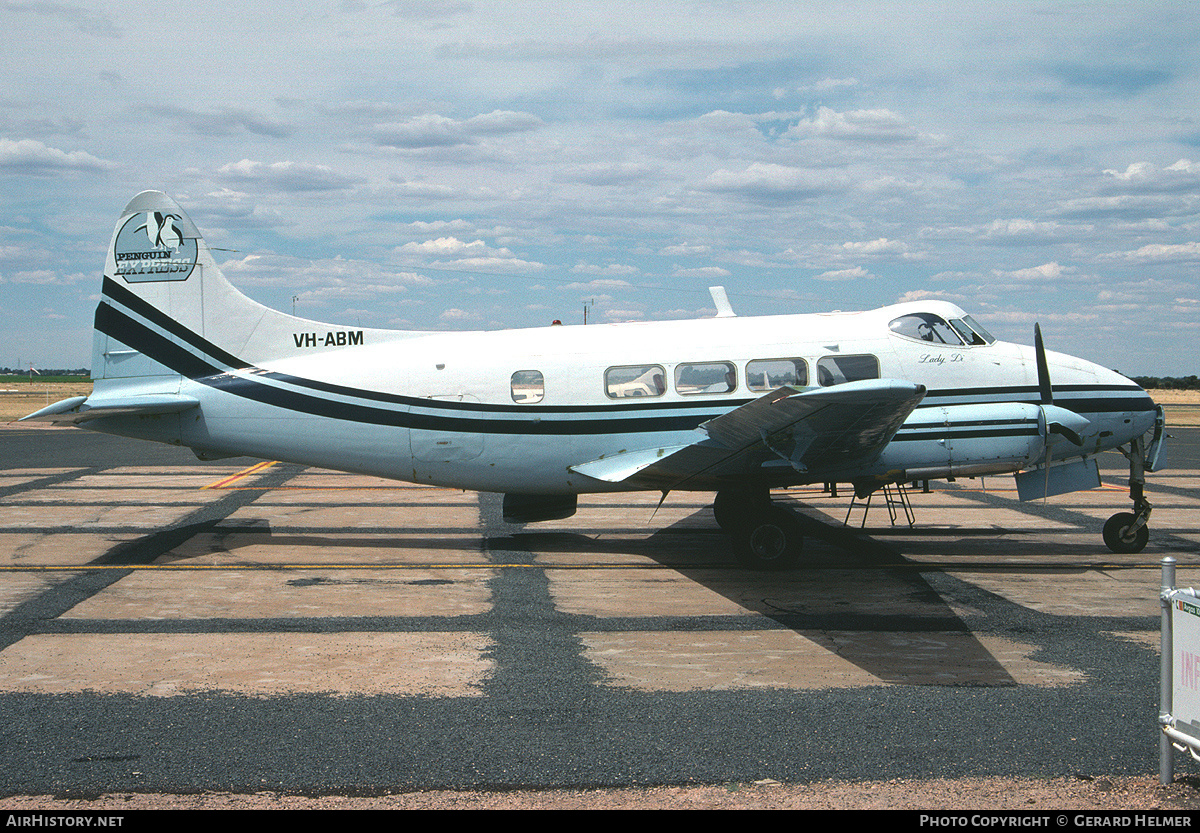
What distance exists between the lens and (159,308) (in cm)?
1349

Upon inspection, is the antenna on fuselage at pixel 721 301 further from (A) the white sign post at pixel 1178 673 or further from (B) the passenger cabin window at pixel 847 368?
(A) the white sign post at pixel 1178 673

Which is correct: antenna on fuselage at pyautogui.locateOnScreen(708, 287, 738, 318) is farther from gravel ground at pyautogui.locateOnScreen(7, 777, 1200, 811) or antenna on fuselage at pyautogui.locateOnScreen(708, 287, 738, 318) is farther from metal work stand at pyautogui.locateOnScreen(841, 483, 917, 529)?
gravel ground at pyautogui.locateOnScreen(7, 777, 1200, 811)

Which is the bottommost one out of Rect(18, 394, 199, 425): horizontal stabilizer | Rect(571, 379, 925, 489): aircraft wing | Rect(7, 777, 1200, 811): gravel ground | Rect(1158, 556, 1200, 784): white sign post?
Rect(7, 777, 1200, 811): gravel ground

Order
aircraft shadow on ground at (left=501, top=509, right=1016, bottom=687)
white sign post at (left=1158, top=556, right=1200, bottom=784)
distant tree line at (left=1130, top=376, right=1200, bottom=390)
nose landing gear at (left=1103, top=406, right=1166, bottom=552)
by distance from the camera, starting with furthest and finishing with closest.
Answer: distant tree line at (left=1130, top=376, right=1200, bottom=390)
nose landing gear at (left=1103, top=406, right=1166, bottom=552)
aircraft shadow on ground at (left=501, top=509, right=1016, bottom=687)
white sign post at (left=1158, top=556, right=1200, bottom=784)

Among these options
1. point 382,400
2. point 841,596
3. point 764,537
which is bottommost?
point 841,596

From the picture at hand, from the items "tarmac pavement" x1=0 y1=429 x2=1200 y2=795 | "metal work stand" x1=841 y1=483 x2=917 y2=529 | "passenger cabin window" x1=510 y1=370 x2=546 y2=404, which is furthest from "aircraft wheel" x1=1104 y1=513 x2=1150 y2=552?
"passenger cabin window" x1=510 y1=370 x2=546 y2=404

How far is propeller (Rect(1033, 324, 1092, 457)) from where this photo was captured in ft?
39.9

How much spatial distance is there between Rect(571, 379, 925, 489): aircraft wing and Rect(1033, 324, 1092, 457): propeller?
8.16 feet

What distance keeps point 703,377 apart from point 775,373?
103 cm

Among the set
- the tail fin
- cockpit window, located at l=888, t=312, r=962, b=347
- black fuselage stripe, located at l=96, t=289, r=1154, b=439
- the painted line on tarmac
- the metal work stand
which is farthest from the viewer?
the painted line on tarmac

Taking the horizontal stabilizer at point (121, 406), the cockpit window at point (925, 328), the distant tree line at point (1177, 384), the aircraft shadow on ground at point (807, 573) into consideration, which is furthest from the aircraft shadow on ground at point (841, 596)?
the distant tree line at point (1177, 384)

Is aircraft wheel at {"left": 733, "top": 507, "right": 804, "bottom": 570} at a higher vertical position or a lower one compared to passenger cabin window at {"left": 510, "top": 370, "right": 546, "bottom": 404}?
lower

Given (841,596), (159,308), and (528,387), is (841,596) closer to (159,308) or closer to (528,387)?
(528,387)

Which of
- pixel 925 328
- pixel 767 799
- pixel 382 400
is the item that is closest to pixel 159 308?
pixel 382 400
